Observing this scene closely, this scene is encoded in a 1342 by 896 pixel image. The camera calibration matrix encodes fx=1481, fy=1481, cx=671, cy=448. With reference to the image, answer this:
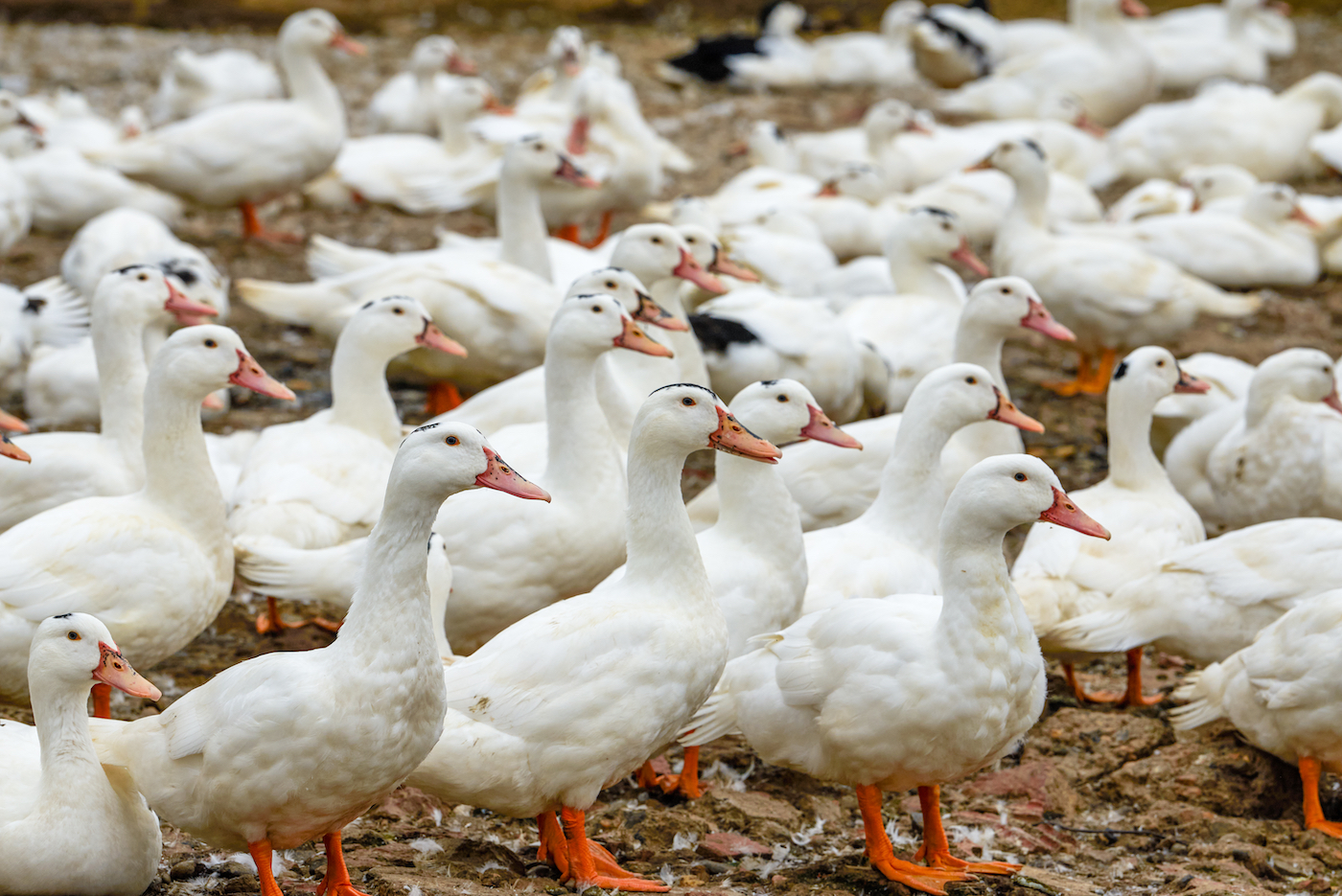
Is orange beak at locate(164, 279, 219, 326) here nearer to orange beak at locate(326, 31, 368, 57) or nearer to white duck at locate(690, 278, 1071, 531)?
white duck at locate(690, 278, 1071, 531)

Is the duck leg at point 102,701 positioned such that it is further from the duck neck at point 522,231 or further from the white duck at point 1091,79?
the white duck at point 1091,79

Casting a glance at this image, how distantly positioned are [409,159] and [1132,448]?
7.19 metres

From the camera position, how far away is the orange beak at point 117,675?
4102mm

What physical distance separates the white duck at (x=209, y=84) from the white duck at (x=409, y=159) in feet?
8.29

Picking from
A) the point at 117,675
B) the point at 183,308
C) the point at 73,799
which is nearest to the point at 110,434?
the point at 183,308

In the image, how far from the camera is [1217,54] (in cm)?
1644

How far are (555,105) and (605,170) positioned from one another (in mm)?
2419

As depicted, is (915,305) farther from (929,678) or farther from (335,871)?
(335,871)

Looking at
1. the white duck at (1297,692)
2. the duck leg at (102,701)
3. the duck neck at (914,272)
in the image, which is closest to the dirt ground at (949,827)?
the white duck at (1297,692)

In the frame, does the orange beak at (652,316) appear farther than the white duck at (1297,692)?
Yes

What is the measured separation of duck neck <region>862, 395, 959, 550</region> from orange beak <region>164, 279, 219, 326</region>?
2956mm

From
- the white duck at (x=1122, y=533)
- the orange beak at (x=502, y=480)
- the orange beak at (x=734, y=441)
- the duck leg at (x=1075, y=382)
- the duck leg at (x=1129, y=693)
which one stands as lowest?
the duck leg at (x=1075, y=382)

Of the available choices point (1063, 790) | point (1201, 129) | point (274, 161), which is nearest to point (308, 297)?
point (274, 161)

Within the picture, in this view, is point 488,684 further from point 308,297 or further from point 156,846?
point 308,297
